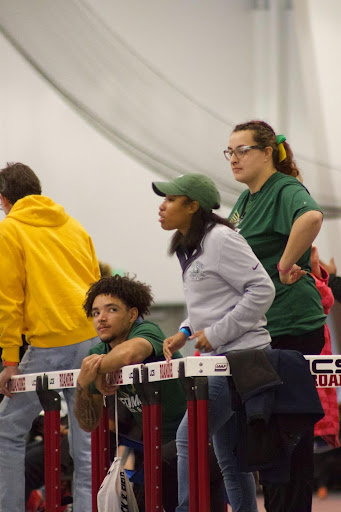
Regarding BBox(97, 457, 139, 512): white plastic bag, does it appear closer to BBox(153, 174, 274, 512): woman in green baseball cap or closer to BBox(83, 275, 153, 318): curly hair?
BBox(153, 174, 274, 512): woman in green baseball cap

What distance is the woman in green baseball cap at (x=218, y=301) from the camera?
8.04ft

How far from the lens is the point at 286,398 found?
2.33 meters

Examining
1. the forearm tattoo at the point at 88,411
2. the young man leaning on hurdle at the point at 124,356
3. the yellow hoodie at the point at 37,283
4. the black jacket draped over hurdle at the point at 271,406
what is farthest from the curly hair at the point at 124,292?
the black jacket draped over hurdle at the point at 271,406

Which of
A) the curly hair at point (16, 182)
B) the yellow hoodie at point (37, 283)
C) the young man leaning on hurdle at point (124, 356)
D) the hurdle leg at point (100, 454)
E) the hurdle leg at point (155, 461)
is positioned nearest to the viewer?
the hurdle leg at point (155, 461)

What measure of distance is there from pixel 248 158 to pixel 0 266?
3.32 feet

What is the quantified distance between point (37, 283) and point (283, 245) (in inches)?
38.6

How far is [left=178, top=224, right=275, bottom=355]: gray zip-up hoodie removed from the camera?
2.44 metres

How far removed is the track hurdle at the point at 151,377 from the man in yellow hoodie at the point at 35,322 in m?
0.10

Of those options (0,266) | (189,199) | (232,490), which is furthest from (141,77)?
(232,490)

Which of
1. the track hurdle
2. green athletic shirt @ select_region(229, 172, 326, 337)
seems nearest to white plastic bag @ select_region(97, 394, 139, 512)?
the track hurdle

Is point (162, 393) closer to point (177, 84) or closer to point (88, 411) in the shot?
point (88, 411)

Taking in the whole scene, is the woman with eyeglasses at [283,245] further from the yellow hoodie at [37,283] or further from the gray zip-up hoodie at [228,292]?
the yellow hoodie at [37,283]

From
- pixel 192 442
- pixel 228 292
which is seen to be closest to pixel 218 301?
pixel 228 292

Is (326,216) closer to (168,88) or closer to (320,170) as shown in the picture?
(320,170)
